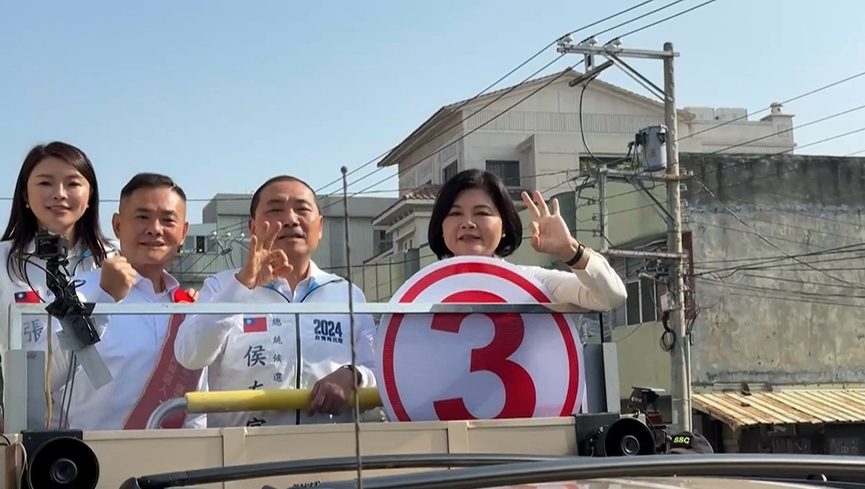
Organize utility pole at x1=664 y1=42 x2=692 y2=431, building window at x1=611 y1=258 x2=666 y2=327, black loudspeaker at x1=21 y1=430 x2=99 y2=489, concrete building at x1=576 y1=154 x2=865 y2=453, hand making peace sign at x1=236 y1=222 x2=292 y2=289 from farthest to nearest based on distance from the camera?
1. building window at x1=611 y1=258 x2=666 y2=327
2. concrete building at x1=576 y1=154 x2=865 y2=453
3. utility pole at x1=664 y1=42 x2=692 y2=431
4. hand making peace sign at x1=236 y1=222 x2=292 y2=289
5. black loudspeaker at x1=21 y1=430 x2=99 y2=489

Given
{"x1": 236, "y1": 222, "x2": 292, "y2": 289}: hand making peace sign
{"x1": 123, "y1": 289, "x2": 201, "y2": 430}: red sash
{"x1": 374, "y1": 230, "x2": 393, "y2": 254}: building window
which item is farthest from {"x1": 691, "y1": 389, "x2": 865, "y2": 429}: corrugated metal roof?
{"x1": 123, "y1": 289, "x2": 201, "y2": 430}: red sash

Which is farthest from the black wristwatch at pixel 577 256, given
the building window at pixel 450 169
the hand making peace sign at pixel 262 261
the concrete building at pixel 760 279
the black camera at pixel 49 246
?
the building window at pixel 450 169

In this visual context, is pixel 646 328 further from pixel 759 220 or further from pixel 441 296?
pixel 441 296

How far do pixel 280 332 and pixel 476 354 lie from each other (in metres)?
0.57

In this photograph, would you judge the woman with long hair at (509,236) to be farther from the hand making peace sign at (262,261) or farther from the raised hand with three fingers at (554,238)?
the hand making peace sign at (262,261)

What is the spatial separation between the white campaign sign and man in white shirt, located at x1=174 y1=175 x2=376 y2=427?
0.16m

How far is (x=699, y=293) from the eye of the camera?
2506 cm

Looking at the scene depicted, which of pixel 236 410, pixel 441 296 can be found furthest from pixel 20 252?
pixel 441 296

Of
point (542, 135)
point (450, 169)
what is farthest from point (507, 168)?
point (450, 169)

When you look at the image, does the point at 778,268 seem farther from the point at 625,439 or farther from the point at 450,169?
the point at 625,439

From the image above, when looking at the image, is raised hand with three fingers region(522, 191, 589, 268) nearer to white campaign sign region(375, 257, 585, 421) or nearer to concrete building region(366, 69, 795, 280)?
white campaign sign region(375, 257, 585, 421)

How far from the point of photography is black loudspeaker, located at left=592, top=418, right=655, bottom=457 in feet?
9.78

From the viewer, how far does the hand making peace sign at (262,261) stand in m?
3.08

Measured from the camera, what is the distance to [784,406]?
78.1ft
